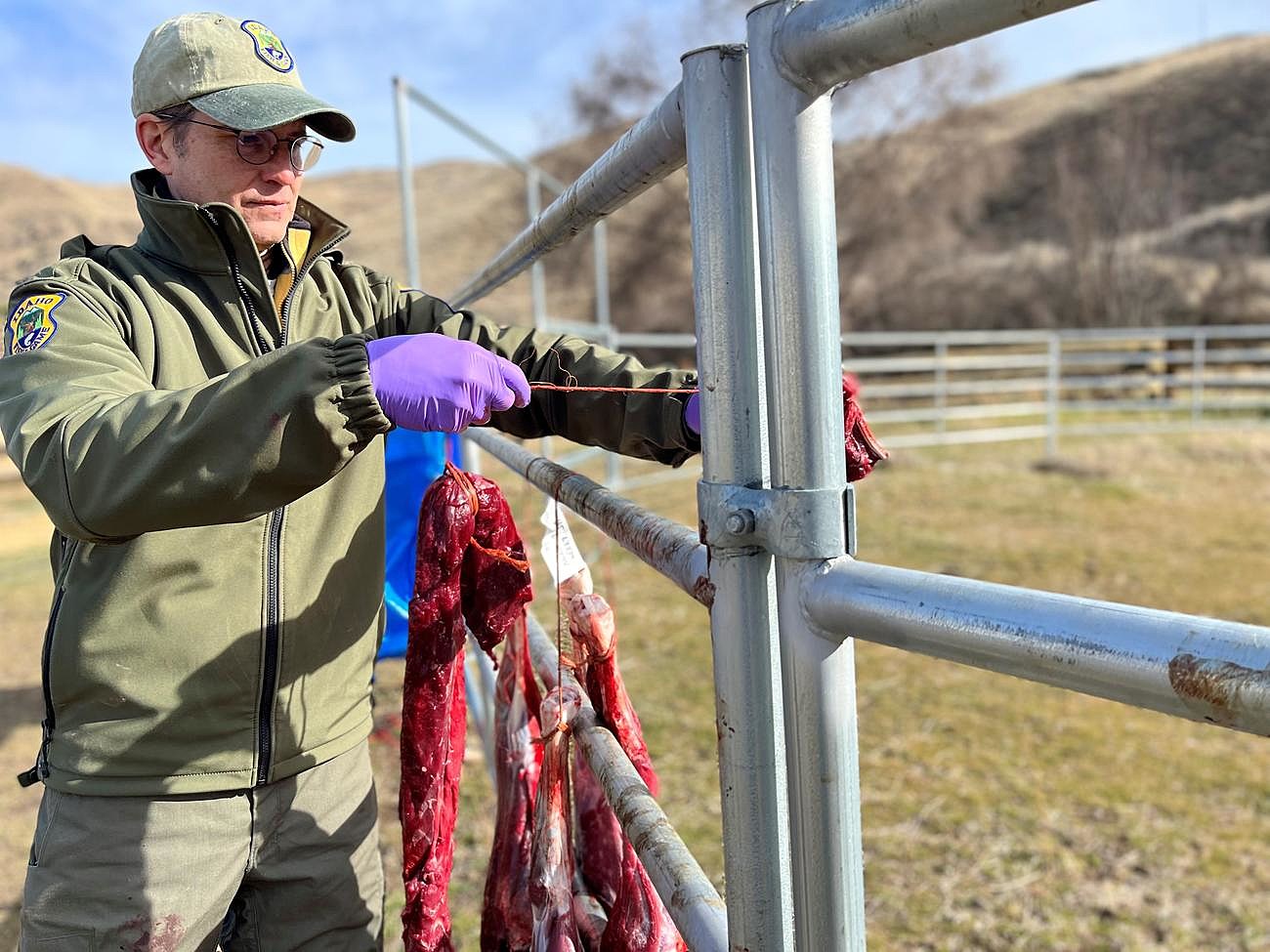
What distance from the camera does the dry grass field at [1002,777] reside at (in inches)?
103

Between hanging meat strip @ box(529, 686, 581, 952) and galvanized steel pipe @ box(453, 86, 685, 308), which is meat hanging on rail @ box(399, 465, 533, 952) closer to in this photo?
hanging meat strip @ box(529, 686, 581, 952)

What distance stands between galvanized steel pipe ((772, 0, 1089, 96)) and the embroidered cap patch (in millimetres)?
1065

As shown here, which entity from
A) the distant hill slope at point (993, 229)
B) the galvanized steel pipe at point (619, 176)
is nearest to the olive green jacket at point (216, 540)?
the galvanized steel pipe at point (619, 176)

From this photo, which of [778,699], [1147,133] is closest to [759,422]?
[778,699]

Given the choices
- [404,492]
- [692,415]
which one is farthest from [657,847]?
[404,492]

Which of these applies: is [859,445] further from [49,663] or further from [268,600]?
[49,663]

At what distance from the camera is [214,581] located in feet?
4.61

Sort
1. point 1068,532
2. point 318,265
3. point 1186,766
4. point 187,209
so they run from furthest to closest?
1. point 1068,532
2. point 1186,766
3. point 318,265
4. point 187,209

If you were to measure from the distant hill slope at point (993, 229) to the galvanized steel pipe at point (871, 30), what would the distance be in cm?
1875

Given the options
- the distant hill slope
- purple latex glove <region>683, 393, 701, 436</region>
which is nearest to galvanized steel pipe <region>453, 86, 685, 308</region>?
purple latex glove <region>683, 393, 701, 436</region>

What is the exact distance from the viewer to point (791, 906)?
2.76 ft

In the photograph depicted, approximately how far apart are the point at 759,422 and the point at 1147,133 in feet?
93.2

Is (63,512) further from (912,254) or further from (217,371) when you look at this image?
(912,254)

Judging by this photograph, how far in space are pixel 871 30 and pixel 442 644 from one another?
39.7 inches
